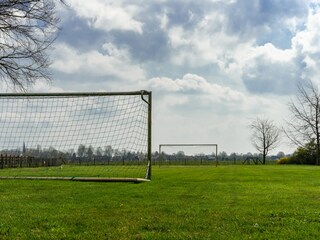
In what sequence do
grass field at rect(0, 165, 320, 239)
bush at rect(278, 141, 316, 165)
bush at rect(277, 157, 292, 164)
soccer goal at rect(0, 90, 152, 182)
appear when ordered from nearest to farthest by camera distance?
grass field at rect(0, 165, 320, 239), soccer goal at rect(0, 90, 152, 182), bush at rect(278, 141, 316, 165), bush at rect(277, 157, 292, 164)

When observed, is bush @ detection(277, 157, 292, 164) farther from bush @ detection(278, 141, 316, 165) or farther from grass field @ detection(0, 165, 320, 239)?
grass field @ detection(0, 165, 320, 239)

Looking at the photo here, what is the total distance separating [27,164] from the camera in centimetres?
2784

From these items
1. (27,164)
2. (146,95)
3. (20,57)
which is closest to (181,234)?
(146,95)

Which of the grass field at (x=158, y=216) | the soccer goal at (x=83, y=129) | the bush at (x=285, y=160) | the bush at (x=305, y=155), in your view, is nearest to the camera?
the grass field at (x=158, y=216)

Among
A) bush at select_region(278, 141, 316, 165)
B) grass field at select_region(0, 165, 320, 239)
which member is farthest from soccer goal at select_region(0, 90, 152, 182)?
bush at select_region(278, 141, 316, 165)

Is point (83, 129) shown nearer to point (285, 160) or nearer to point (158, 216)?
point (158, 216)

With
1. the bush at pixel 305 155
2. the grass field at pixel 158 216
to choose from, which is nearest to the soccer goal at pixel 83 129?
the grass field at pixel 158 216

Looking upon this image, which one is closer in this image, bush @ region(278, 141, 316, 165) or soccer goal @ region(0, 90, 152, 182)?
soccer goal @ region(0, 90, 152, 182)

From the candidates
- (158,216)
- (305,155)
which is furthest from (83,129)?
(305,155)

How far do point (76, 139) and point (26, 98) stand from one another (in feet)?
7.55

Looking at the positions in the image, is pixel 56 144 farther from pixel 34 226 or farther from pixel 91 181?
pixel 34 226

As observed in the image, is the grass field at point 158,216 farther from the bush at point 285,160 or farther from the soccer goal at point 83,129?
the bush at point 285,160

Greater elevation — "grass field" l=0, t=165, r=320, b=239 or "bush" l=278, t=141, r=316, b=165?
"bush" l=278, t=141, r=316, b=165

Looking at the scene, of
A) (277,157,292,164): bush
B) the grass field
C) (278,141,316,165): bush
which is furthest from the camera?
(277,157,292,164): bush
